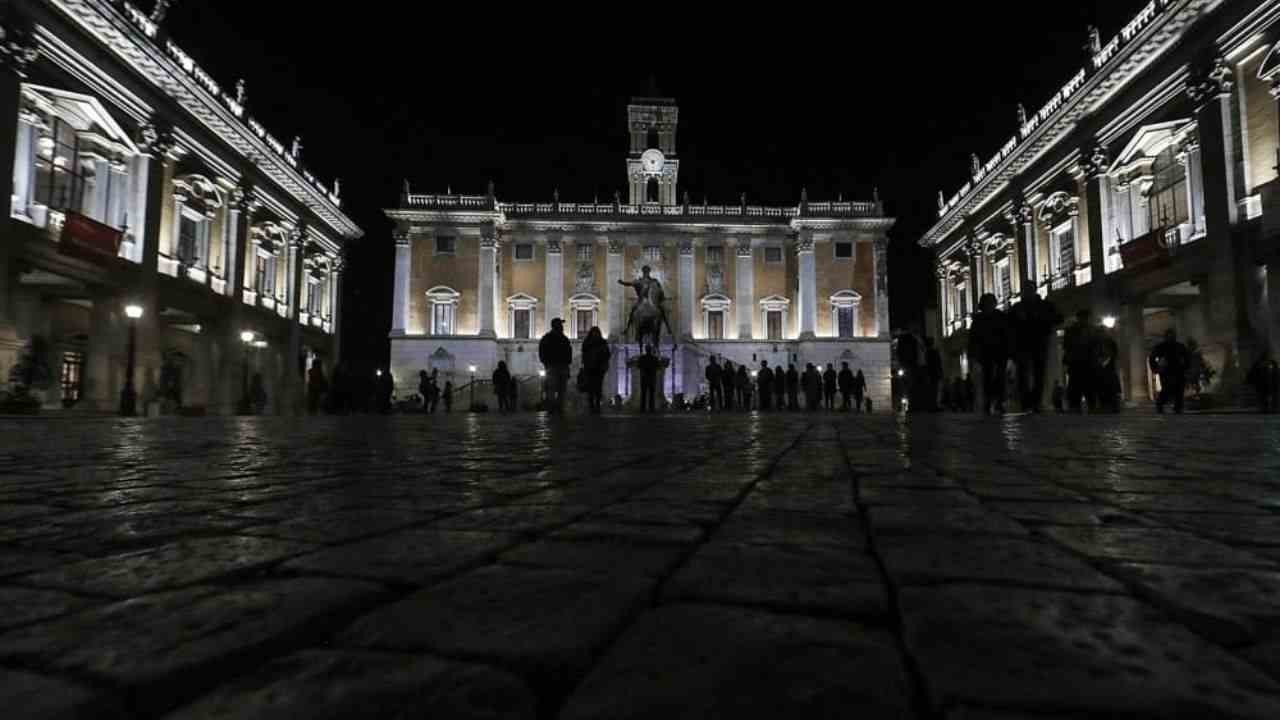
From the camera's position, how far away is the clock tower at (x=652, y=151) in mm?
49531

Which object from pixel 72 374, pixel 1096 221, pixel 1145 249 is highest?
pixel 1096 221

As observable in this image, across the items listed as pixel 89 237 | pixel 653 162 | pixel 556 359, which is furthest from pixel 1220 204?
pixel 653 162

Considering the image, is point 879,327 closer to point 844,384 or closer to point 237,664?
point 844,384

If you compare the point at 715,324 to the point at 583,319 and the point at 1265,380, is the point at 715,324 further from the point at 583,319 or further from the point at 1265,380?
the point at 1265,380

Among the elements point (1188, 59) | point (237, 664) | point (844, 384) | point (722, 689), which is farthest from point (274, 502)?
point (1188, 59)

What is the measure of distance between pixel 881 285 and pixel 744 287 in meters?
8.27

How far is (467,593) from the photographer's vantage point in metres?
0.93

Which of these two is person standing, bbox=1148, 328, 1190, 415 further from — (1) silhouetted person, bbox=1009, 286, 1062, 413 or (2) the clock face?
(2) the clock face

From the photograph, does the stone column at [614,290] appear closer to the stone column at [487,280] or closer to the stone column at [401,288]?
the stone column at [487,280]

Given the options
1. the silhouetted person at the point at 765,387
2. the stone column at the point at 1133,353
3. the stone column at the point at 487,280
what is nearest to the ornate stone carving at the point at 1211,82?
the stone column at the point at 1133,353

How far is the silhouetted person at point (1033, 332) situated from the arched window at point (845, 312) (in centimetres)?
3317

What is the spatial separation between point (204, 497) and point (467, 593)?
5.17ft

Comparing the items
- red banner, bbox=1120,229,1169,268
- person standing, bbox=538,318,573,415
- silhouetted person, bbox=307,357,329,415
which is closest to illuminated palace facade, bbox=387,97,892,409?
silhouetted person, bbox=307,357,329,415

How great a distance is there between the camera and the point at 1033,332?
35.5 feet
